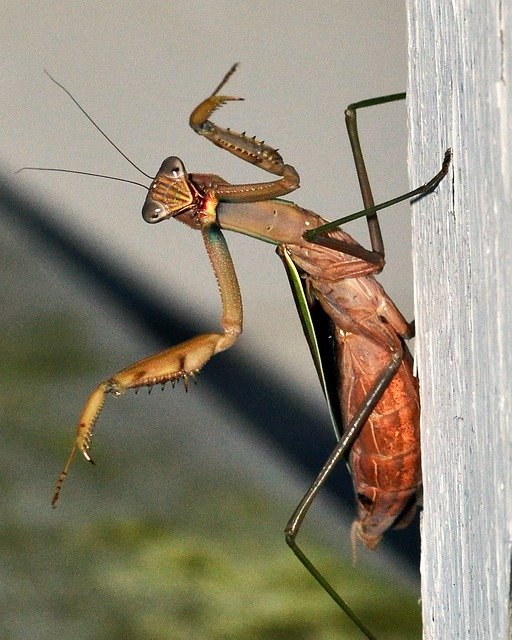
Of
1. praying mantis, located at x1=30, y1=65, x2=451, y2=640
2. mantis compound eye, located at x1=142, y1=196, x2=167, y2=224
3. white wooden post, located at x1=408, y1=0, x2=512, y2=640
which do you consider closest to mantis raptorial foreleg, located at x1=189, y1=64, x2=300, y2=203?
praying mantis, located at x1=30, y1=65, x2=451, y2=640

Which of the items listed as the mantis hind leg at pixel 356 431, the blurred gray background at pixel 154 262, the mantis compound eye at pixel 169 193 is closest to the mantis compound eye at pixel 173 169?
the mantis compound eye at pixel 169 193

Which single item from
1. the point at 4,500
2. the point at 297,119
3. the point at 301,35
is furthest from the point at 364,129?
the point at 4,500

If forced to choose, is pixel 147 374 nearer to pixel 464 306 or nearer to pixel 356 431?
pixel 356 431

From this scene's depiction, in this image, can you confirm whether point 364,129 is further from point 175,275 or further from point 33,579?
point 33,579

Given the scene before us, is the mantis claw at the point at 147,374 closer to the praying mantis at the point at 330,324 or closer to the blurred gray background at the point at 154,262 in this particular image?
the praying mantis at the point at 330,324

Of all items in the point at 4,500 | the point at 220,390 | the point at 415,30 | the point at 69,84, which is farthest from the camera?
the point at 69,84

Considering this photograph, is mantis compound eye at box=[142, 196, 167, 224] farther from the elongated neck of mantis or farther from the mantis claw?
the mantis claw

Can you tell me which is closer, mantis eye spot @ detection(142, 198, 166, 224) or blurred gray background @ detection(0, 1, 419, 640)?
mantis eye spot @ detection(142, 198, 166, 224)

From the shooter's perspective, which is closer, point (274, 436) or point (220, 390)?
point (274, 436)
